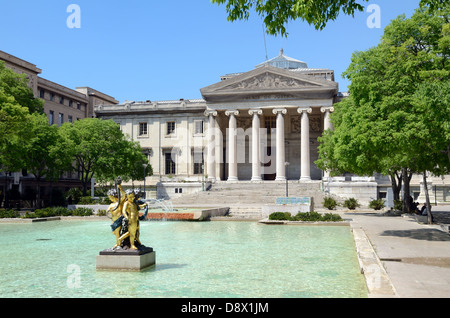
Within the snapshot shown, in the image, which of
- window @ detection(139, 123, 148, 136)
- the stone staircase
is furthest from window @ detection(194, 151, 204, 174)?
the stone staircase

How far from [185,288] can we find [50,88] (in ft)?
208

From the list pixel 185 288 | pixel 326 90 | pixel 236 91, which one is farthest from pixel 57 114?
pixel 185 288

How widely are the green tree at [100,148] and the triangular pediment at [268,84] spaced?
13262 millimetres

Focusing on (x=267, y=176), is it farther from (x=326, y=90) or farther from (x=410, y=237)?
(x=410, y=237)

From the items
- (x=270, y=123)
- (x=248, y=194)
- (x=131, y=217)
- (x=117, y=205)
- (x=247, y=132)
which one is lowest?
(x=248, y=194)

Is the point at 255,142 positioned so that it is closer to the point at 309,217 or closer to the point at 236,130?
the point at 236,130

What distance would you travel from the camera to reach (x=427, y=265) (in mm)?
10750

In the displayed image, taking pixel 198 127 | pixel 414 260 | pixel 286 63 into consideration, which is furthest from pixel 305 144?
pixel 414 260

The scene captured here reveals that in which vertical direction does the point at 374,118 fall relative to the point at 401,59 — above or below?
below

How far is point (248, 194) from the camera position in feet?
156

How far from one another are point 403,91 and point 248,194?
31.8 metres

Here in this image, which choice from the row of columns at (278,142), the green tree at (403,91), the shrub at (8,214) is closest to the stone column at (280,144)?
the row of columns at (278,142)

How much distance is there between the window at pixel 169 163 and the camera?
6519cm

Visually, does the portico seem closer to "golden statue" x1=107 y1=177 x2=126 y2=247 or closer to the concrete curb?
the concrete curb
